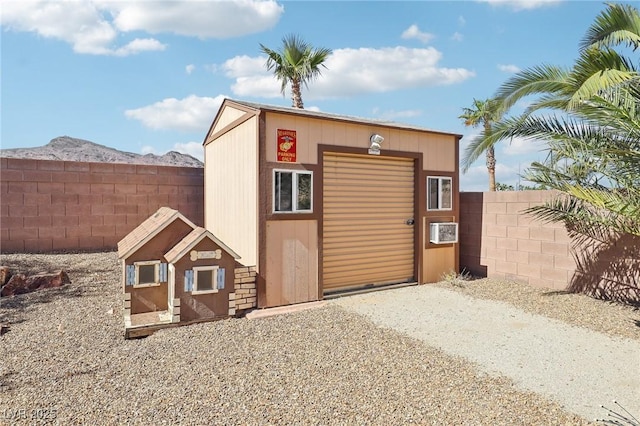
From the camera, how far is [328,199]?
22.2ft

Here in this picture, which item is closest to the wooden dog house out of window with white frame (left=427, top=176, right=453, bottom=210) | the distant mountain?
window with white frame (left=427, top=176, right=453, bottom=210)

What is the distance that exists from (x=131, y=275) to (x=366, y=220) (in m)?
4.03

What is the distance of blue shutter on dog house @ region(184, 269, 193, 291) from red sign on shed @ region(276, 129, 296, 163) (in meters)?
2.15

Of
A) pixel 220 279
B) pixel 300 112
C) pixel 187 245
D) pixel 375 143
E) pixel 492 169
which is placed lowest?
pixel 220 279

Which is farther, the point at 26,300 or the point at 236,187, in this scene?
the point at 236,187

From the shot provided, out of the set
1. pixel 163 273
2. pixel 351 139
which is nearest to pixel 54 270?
pixel 163 273

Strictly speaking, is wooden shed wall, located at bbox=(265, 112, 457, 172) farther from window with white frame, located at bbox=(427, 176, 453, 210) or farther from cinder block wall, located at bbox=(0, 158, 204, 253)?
cinder block wall, located at bbox=(0, 158, 204, 253)

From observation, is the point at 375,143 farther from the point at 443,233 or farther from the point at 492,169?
the point at 492,169

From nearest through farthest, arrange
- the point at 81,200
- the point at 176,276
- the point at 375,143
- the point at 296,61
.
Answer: the point at 176,276 → the point at 375,143 → the point at 81,200 → the point at 296,61

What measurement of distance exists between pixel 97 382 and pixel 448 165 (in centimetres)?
703

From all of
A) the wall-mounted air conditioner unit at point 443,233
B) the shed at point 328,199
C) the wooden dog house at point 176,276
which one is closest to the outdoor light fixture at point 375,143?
the shed at point 328,199

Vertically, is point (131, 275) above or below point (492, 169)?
below

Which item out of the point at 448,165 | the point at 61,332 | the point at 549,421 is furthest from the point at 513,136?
the point at 61,332

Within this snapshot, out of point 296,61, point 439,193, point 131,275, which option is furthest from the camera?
point 296,61
